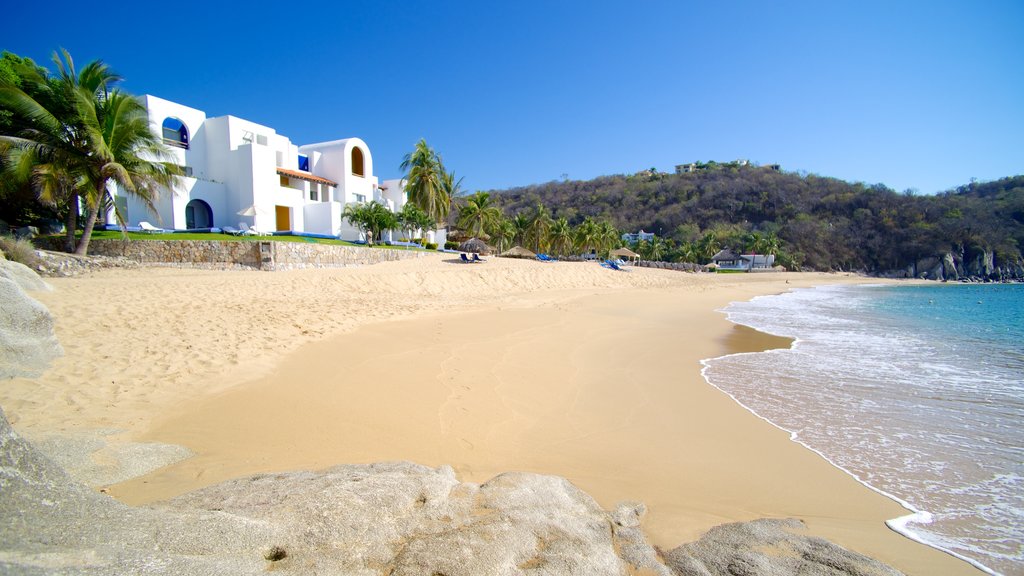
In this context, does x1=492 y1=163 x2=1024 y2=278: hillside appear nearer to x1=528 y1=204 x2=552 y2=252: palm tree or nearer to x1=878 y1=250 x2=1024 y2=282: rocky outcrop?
x1=878 y1=250 x2=1024 y2=282: rocky outcrop

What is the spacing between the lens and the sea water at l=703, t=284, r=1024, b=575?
3172 mm

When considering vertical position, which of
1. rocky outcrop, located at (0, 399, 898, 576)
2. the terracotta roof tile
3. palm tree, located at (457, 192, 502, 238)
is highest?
the terracotta roof tile

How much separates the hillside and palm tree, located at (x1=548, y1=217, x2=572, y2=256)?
93.5ft

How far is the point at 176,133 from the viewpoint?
92.7 ft

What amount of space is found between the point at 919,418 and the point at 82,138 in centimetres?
2483

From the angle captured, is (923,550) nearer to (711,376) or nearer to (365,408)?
(711,376)

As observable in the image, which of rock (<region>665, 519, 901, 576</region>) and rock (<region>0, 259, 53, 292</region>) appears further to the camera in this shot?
rock (<region>0, 259, 53, 292</region>)

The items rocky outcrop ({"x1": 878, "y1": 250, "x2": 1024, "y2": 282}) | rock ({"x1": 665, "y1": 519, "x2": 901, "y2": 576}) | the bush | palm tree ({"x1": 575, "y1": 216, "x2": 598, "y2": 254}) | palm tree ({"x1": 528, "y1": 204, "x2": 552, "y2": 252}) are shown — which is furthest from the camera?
rocky outcrop ({"x1": 878, "y1": 250, "x2": 1024, "y2": 282})

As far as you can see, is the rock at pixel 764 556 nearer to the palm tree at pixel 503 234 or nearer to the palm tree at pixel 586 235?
the palm tree at pixel 503 234

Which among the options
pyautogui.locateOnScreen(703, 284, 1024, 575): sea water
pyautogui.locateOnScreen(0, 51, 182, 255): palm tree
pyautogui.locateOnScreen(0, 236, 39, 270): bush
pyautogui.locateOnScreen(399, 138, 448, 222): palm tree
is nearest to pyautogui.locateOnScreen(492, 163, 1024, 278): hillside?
pyautogui.locateOnScreen(399, 138, 448, 222): palm tree

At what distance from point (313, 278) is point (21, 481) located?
14.4 meters

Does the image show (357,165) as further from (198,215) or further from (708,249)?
(708,249)

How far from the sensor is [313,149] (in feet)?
116

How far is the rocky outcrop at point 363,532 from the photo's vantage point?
149 centimetres
